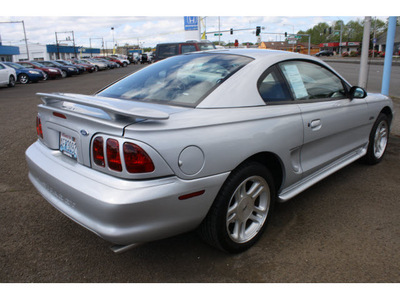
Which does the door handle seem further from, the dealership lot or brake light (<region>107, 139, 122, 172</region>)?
brake light (<region>107, 139, 122, 172</region>)

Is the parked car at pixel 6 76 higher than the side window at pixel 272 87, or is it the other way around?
the side window at pixel 272 87

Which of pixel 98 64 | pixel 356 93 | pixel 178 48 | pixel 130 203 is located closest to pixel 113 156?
pixel 130 203

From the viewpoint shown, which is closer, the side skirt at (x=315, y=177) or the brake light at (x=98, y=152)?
the brake light at (x=98, y=152)

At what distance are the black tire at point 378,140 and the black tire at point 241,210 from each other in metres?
2.24

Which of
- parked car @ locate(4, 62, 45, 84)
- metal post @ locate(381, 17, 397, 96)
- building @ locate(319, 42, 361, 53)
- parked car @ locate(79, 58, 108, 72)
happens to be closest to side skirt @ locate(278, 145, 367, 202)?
metal post @ locate(381, 17, 397, 96)

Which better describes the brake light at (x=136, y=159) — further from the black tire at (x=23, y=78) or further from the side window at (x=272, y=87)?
the black tire at (x=23, y=78)

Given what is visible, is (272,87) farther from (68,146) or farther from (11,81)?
(11,81)

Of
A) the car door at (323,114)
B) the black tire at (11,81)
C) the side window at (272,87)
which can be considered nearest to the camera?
the side window at (272,87)

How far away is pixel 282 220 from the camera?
318cm

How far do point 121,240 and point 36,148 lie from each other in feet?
4.28

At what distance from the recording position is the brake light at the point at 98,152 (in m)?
2.14

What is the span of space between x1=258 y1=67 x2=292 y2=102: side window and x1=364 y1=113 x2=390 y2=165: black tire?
1.94m

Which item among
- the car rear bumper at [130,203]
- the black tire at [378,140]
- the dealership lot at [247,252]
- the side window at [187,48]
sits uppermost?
the side window at [187,48]

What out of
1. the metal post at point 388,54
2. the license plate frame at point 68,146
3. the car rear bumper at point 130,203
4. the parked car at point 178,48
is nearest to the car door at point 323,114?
the car rear bumper at point 130,203
